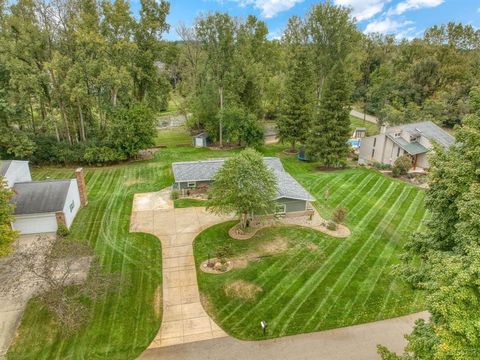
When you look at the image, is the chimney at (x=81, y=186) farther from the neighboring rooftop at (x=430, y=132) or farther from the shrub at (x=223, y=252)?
the neighboring rooftop at (x=430, y=132)

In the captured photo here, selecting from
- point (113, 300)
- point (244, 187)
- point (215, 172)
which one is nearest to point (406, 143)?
point (215, 172)

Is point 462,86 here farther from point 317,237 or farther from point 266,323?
point 266,323

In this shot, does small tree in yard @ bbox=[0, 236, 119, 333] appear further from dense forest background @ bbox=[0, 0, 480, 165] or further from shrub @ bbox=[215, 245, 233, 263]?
dense forest background @ bbox=[0, 0, 480, 165]

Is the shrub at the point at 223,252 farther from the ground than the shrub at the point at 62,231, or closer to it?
closer to it

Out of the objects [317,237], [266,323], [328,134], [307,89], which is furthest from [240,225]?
[307,89]

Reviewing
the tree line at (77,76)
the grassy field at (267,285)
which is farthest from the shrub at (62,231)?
the tree line at (77,76)

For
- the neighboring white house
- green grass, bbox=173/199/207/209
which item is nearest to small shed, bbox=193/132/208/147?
green grass, bbox=173/199/207/209
